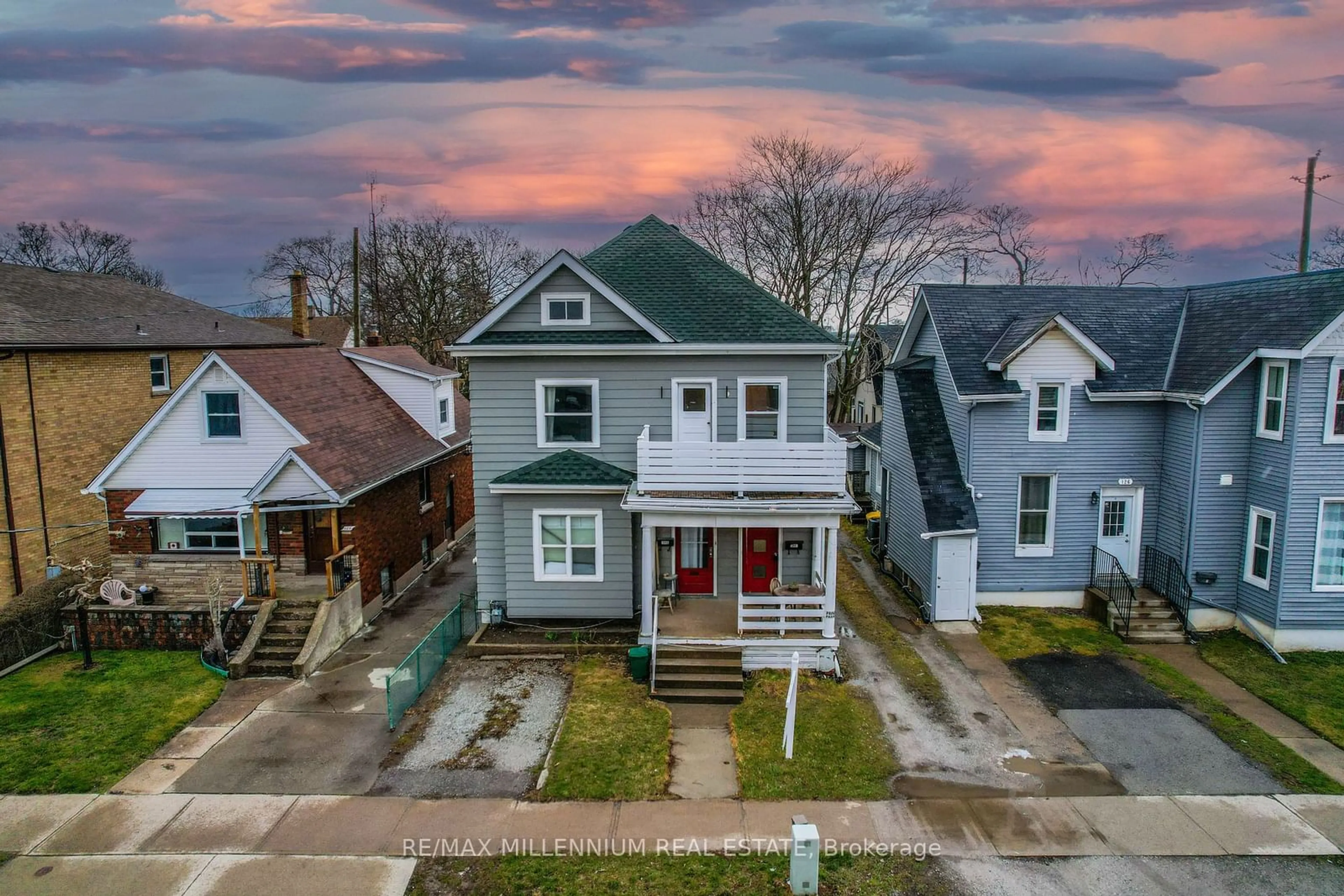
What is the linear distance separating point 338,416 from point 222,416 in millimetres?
2837

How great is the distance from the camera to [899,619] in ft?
63.5

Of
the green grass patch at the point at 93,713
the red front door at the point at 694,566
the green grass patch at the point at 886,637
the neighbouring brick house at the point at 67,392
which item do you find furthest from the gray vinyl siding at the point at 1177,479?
the neighbouring brick house at the point at 67,392

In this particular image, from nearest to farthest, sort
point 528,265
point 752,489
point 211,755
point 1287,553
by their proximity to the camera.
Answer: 1. point 211,755
2. point 752,489
3. point 1287,553
4. point 528,265

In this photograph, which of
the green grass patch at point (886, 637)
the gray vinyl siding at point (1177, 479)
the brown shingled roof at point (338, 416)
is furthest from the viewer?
the brown shingled roof at point (338, 416)

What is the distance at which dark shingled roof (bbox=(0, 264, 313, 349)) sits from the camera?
2081cm

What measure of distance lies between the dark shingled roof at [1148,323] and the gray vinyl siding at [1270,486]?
1.03 m

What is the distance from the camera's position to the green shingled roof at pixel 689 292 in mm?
17484

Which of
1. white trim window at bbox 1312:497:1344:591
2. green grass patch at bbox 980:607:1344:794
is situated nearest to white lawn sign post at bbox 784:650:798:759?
green grass patch at bbox 980:607:1344:794

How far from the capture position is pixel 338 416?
20.8 metres

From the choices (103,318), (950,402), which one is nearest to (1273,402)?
(950,402)

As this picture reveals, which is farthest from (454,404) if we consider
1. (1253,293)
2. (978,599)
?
(1253,293)

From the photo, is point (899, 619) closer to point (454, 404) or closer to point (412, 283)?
point (454, 404)

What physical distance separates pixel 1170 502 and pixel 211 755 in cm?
2162

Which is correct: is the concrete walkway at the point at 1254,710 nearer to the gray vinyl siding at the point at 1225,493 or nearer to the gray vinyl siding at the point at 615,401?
the gray vinyl siding at the point at 1225,493
